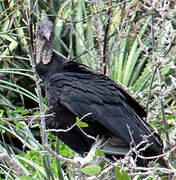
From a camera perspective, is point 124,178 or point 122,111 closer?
point 124,178

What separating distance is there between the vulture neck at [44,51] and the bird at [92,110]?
1cm

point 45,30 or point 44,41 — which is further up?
point 45,30

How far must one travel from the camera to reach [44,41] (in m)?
4.14

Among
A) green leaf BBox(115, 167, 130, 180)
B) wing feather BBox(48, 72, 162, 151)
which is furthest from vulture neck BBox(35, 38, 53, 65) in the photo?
green leaf BBox(115, 167, 130, 180)

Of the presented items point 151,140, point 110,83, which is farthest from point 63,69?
point 151,140

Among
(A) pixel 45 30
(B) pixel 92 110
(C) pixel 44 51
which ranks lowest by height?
(B) pixel 92 110

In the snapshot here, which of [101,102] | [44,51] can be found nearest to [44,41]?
[44,51]

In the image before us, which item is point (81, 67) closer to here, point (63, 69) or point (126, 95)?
point (63, 69)

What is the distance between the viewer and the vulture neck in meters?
4.07

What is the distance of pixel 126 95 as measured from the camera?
3840mm

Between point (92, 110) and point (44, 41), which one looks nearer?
point (92, 110)

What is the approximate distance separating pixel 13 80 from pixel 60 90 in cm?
168

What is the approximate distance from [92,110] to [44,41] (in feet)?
2.79

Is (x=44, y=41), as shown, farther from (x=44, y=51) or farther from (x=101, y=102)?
(x=101, y=102)
